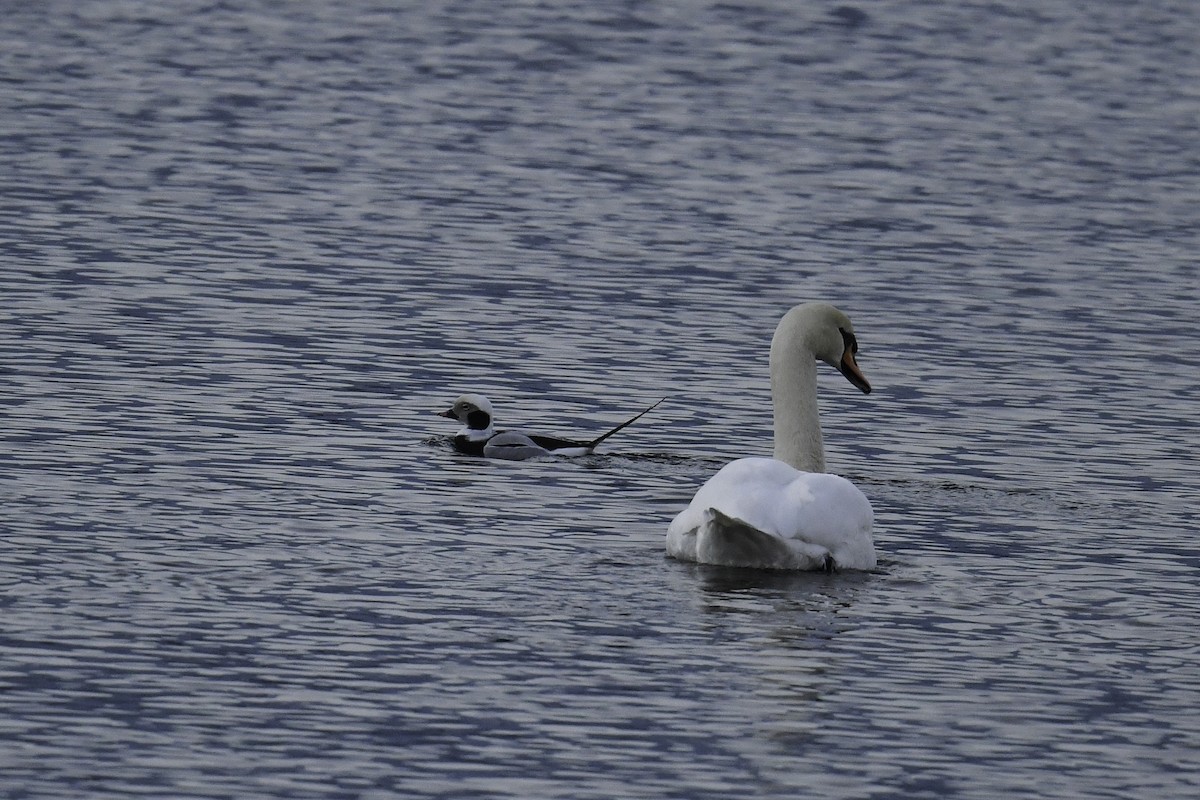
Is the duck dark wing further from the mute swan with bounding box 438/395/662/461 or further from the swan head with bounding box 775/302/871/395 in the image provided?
the swan head with bounding box 775/302/871/395

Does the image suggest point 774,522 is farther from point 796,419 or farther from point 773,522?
point 796,419

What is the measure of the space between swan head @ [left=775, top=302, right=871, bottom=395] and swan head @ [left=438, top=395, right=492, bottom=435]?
95.8 inches

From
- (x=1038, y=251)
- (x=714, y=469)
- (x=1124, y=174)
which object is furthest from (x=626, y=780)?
(x=1124, y=174)

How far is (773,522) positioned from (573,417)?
17.7ft

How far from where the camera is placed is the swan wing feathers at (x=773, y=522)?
13242 millimetres

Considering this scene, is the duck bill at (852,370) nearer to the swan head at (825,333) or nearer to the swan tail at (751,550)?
the swan head at (825,333)

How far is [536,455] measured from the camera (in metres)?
17.4

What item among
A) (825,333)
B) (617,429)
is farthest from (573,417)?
(825,333)

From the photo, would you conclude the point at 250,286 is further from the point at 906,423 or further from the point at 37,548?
the point at 37,548

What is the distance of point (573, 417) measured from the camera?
18531mm

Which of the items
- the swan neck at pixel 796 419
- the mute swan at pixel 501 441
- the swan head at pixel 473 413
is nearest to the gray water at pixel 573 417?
the mute swan at pixel 501 441

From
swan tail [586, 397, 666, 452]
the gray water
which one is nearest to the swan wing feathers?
the gray water

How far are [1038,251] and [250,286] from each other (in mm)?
7837

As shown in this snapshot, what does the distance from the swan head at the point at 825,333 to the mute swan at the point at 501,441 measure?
161 cm
